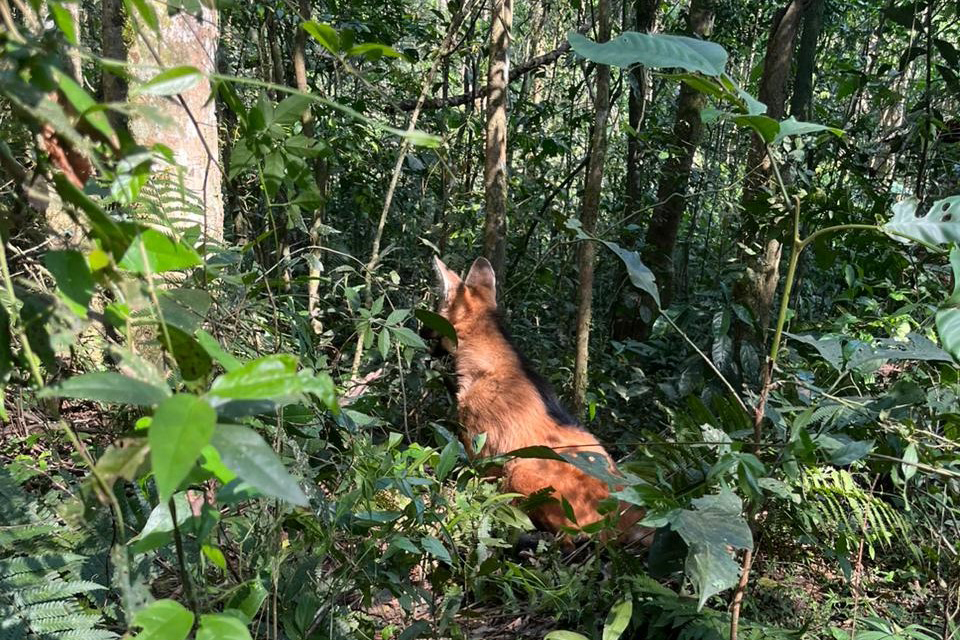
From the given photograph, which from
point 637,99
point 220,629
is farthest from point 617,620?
point 637,99

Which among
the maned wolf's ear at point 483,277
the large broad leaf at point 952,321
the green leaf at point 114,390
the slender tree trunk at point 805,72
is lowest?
the maned wolf's ear at point 483,277

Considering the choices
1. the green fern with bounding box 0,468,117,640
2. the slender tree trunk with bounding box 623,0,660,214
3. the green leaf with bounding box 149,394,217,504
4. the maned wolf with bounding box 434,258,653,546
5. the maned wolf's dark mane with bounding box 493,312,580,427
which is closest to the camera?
the green leaf with bounding box 149,394,217,504

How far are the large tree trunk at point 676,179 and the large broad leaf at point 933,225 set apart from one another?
183 inches

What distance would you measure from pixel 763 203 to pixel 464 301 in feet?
6.60

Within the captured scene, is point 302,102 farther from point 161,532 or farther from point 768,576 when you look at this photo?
point 768,576

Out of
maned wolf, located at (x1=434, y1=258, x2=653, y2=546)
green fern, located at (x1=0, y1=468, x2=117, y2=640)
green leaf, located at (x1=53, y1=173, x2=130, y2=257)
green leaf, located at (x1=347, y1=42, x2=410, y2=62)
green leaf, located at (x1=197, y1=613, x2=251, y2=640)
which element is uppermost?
green leaf, located at (x1=347, y1=42, x2=410, y2=62)

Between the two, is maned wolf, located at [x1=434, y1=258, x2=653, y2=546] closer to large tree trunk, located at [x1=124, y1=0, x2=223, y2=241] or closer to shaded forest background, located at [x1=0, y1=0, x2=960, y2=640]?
shaded forest background, located at [x1=0, y1=0, x2=960, y2=640]

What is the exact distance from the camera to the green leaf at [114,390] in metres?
0.79

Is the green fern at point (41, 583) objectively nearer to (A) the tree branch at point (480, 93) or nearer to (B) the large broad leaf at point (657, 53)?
(B) the large broad leaf at point (657, 53)

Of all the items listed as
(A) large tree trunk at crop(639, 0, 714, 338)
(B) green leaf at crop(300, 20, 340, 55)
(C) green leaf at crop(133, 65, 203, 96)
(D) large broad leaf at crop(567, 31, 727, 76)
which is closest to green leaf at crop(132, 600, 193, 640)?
(C) green leaf at crop(133, 65, 203, 96)

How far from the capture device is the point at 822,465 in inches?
119

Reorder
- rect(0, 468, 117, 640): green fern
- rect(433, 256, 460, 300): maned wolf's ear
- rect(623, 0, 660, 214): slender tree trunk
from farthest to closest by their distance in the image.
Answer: rect(623, 0, 660, 214): slender tree trunk < rect(433, 256, 460, 300): maned wolf's ear < rect(0, 468, 117, 640): green fern

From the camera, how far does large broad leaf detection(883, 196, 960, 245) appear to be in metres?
1.73

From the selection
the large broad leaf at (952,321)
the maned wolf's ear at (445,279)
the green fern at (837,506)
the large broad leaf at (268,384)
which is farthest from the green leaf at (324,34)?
the maned wolf's ear at (445,279)
